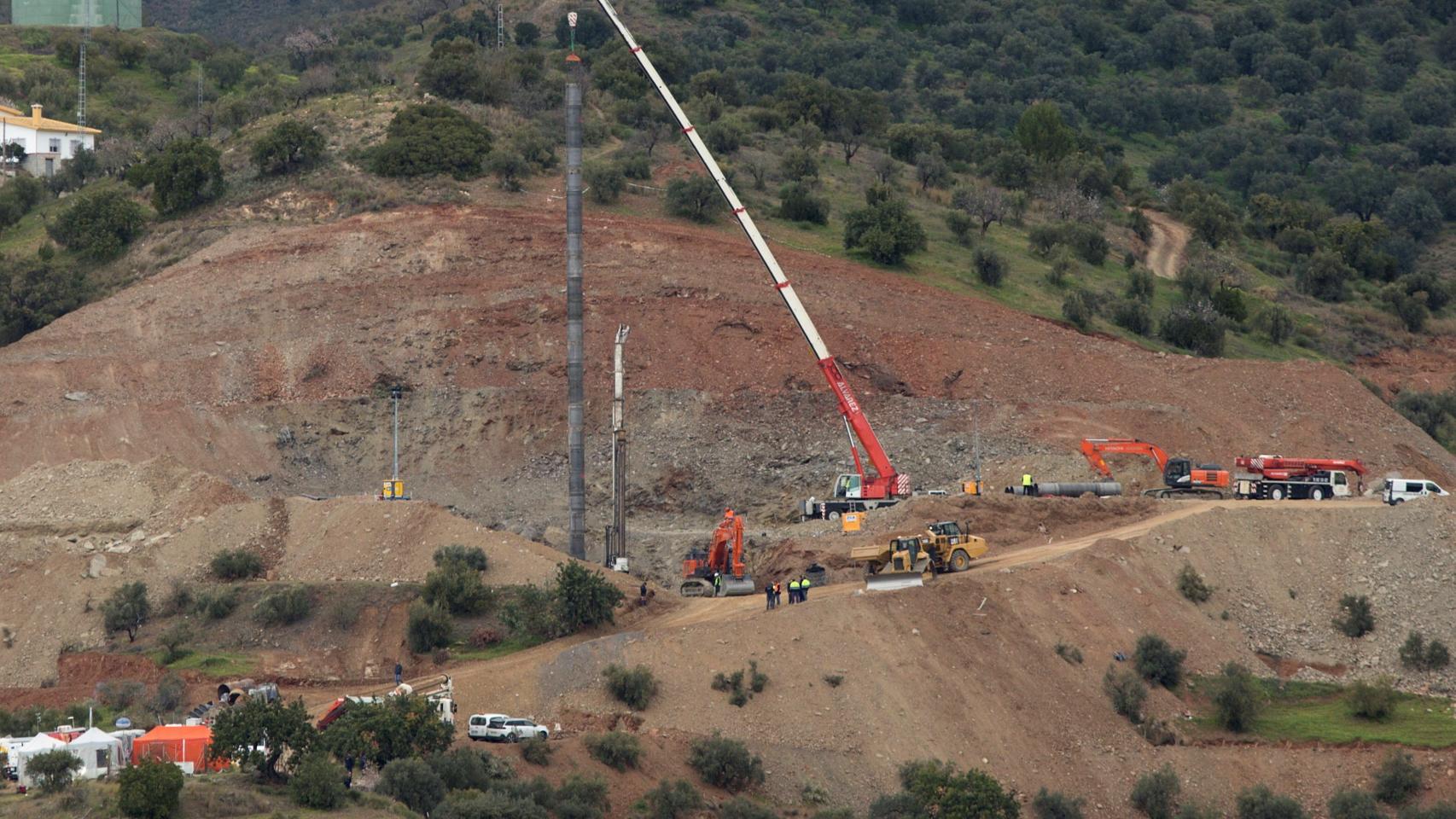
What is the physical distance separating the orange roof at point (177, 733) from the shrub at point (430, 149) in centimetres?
3910

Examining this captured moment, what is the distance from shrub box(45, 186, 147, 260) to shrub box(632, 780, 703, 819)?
4318 cm

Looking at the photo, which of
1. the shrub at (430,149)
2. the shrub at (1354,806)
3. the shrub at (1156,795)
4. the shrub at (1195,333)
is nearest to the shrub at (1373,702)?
the shrub at (1354,806)

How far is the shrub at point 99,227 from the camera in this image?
78.1 meters

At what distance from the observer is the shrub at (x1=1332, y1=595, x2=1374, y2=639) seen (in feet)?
175

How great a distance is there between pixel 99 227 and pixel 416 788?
44.4m

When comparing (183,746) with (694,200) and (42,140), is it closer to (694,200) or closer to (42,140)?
(694,200)

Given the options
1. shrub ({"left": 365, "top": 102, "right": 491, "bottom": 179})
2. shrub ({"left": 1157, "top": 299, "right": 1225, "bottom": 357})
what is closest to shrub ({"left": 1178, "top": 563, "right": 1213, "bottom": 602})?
shrub ({"left": 1157, "top": 299, "right": 1225, "bottom": 357})

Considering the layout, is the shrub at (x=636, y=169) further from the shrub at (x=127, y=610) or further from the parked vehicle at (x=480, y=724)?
the parked vehicle at (x=480, y=724)

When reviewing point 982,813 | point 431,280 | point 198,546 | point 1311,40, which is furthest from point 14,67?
point 982,813

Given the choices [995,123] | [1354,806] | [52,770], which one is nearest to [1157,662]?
[1354,806]

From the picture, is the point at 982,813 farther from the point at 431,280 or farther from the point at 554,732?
the point at 431,280

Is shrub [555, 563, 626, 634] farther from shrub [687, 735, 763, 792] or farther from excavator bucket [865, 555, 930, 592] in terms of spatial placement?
shrub [687, 735, 763, 792]

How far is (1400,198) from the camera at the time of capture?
117m

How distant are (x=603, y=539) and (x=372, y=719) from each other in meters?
20.3
